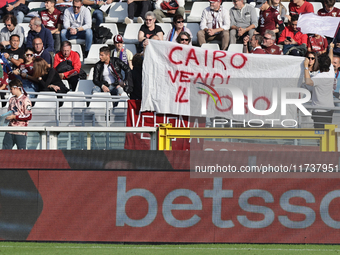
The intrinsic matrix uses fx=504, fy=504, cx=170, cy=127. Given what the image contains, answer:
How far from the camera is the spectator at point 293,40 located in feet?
29.8

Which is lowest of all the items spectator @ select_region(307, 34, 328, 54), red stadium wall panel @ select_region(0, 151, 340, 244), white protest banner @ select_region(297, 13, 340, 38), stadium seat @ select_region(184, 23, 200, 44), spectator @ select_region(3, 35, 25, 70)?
red stadium wall panel @ select_region(0, 151, 340, 244)

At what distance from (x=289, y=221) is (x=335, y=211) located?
0.44m

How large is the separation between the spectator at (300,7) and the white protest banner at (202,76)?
4191 mm

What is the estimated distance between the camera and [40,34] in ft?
33.5

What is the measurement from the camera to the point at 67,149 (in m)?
4.88

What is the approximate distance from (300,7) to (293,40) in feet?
3.85

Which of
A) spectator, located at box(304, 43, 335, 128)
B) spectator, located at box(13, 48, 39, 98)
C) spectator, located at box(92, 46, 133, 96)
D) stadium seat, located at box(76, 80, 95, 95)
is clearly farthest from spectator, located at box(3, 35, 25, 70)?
spectator, located at box(304, 43, 335, 128)

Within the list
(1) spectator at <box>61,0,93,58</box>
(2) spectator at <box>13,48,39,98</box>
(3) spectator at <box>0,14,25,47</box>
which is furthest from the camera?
(1) spectator at <box>61,0,93,58</box>

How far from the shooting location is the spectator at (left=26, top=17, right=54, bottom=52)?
10.1m

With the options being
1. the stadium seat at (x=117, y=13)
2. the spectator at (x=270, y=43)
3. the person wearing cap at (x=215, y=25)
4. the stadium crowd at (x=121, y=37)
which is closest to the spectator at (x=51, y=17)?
the stadium crowd at (x=121, y=37)

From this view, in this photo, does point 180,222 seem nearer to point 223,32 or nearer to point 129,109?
point 129,109


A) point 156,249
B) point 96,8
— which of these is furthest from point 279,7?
Result: point 156,249

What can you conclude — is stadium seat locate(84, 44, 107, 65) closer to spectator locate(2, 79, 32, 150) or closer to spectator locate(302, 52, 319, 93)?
spectator locate(2, 79, 32, 150)

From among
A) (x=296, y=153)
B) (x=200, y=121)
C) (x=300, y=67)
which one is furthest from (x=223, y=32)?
(x=296, y=153)
